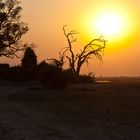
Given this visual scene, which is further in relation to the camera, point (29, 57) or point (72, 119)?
point (29, 57)

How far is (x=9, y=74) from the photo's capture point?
67.8m

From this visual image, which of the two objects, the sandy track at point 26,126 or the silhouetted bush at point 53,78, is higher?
the silhouetted bush at point 53,78

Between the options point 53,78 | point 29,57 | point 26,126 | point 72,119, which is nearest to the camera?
point 26,126

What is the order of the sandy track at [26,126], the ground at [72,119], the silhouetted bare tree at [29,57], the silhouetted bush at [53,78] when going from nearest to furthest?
the sandy track at [26,126], the ground at [72,119], the silhouetted bush at [53,78], the silhouetted bare tree at [29,57]

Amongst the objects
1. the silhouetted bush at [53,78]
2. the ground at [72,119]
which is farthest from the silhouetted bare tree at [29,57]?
the ground at [72,119]

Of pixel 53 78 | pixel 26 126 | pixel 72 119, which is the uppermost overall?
pixel 53 78

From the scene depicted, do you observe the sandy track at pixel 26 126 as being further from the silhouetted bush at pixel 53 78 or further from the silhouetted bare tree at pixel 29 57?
the silhouetted bare tree at pixel 29 57

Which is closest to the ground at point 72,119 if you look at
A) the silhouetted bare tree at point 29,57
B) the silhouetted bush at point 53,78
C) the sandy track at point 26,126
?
the sandy track at point 26,126

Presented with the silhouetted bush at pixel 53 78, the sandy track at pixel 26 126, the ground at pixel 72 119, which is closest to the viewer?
the sandy track at pixel 26 126

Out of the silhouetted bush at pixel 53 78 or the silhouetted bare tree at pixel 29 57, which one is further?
the silhouetted bare tree at pixel 29 57

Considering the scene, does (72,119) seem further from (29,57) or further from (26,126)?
(29,57)

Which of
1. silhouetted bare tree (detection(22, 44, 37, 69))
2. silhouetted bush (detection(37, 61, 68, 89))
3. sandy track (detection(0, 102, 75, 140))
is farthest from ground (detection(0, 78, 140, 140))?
silhouetted bare tree (detection(22, 44, 37, 69))

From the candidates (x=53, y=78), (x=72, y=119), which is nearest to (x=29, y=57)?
(x=53, y=78)

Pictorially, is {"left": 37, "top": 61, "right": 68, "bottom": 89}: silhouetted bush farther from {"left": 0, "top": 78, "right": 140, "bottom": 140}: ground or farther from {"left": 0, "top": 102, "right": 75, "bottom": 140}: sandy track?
{"left": 0, "top": 102, "right": 75, "bottom": 140}: sandy track
